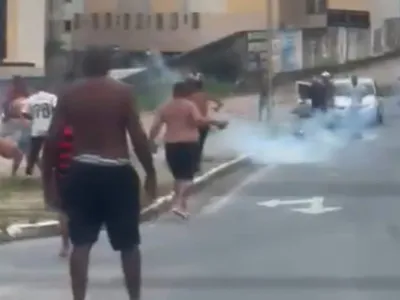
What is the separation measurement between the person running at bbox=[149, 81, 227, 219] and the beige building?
44127mm

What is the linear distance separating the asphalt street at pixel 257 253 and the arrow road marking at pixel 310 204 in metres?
0.01

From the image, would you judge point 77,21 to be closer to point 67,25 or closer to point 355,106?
point 67,25

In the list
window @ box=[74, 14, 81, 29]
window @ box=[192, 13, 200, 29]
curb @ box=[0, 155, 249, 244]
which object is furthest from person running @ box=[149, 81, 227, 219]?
window @ box=[74, 14, 81, 29]

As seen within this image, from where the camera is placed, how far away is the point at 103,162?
8.32 metres

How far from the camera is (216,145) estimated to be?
1236 inches

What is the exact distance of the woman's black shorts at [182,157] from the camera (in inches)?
609

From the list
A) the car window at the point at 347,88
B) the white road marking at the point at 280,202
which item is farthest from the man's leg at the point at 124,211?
the car window at the point at 347,88

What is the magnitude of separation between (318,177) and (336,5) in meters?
46.2

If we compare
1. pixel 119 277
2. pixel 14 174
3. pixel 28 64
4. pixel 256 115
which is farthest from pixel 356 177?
pixel 28 64

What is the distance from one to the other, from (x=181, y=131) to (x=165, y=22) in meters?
45.6

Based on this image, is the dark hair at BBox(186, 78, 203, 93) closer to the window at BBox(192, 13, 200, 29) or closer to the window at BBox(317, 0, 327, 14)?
the window at BBox(192, 13, 200, 29)

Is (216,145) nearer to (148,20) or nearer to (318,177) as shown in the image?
(318,177)

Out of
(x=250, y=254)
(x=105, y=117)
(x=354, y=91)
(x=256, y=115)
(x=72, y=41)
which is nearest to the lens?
(x=105, y=117)

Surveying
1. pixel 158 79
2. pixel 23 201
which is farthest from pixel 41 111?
pixel 158 79
